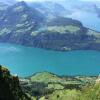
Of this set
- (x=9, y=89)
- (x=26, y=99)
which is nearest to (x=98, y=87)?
(x=26, y=99)

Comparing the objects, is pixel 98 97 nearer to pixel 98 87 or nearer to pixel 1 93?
pixel 98 87

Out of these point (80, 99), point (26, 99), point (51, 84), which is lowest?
point (51, 84)

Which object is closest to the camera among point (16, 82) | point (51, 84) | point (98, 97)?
point (16, 82)

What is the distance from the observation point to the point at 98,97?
32.7 m

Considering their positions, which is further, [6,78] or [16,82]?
[16,82]

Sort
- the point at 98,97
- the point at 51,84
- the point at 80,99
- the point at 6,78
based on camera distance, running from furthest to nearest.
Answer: the point at 51,84 → the point at 80,99 → the point at 98,97 → the point at 6,78

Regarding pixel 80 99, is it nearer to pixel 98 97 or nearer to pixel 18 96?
pixel 98 97

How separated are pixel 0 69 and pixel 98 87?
509 inches

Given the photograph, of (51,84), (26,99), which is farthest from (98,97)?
(51,84)

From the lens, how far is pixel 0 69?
78.3ft

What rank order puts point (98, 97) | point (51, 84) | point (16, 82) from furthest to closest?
1. point (51, 84)
2. point (98, 97)
3. point (16, 82)

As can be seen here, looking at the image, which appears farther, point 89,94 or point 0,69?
point 89,94

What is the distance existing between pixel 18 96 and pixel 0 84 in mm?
2301

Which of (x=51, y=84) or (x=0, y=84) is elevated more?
(x=0, y=84)
